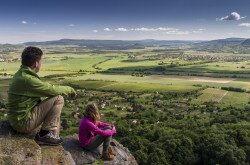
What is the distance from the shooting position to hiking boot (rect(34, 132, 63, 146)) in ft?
49.7

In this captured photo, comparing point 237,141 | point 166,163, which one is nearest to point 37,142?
point 166,163

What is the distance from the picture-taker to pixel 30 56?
14.4m

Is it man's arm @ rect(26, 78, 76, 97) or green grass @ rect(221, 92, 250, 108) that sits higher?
man's arm @ rect(26, 78, 76, 97)

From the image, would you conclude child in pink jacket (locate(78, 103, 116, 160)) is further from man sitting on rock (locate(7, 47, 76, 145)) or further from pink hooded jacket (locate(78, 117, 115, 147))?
man sitting on rock (locate(7, 47, 76, 145))

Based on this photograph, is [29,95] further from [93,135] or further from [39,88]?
[93,135]

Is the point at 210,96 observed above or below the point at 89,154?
below

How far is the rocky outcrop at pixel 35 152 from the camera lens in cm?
1369

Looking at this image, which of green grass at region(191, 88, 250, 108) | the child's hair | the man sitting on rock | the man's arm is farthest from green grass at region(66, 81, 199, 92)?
the man's arm

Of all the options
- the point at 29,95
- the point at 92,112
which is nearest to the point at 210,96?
the point at 92,112

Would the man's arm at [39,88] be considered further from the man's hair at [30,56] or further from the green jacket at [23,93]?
the man's hair at [30,56]

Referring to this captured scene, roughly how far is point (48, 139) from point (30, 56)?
3318mm

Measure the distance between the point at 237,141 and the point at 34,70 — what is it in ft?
240

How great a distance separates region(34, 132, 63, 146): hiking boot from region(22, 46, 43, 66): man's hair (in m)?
2.88

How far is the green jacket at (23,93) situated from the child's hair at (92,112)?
7.66 feet
